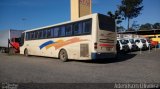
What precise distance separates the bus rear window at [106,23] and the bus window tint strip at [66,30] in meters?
0.73

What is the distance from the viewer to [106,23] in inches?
527

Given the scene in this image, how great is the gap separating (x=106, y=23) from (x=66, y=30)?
3373mm

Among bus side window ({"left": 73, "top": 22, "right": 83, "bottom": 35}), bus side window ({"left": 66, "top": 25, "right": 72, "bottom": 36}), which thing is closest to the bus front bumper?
bus side window ({"left": 73, "top": 22, "right": 83, "bottom": 35})

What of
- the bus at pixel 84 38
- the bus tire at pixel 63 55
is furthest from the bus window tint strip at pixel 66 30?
the bus tire at pixel 63 55

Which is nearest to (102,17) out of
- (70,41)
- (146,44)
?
(70,41)

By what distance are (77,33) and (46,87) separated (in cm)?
749

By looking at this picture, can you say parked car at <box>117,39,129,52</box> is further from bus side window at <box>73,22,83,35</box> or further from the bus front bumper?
bus side window at <box>73,22,83,35</box>

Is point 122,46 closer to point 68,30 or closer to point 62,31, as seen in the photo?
point 62,31

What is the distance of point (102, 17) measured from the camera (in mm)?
13008

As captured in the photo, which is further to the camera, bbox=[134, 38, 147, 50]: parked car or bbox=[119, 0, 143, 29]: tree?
bbox=[119, 0, 143, 29]: tree

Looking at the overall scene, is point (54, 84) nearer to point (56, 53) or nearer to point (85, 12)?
point (56, 53)

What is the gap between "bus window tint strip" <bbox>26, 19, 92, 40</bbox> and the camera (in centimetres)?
1311

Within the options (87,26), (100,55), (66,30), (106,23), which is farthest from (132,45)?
(87,26)

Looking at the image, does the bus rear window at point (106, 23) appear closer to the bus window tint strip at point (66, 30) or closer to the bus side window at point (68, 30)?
the bus window tint strip at point (66, 30)
